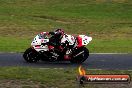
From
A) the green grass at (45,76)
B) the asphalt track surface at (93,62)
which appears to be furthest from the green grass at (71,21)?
the green grass at (45,76)

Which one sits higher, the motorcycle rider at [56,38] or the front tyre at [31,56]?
the motorcycle rider at [56,38]

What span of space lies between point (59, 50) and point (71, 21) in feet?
79.4

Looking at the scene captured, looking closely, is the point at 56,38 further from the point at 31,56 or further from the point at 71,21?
the point at 71,21

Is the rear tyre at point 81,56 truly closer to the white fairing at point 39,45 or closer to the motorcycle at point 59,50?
the motorcycle at point 59,50

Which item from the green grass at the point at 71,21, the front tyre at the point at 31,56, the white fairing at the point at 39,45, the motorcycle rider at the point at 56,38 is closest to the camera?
the motorcycle rider at the point at 56,38

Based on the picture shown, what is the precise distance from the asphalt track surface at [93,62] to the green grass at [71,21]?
8.04 ft

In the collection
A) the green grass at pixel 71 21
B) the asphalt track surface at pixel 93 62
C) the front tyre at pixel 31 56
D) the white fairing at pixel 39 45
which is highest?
the white fairing at pixel 39 45

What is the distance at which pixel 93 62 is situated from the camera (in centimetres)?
1953

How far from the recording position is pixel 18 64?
61.7 feet

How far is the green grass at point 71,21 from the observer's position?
1105 inches

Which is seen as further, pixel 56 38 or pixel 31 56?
pixel 31 56

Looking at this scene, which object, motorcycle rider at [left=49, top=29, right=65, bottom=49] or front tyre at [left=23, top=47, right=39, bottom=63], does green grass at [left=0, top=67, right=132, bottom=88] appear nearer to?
motorcycle rider at [left=49, top=29, right=65, bottom=49]

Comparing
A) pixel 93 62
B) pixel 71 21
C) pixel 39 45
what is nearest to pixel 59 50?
pixel 39 45

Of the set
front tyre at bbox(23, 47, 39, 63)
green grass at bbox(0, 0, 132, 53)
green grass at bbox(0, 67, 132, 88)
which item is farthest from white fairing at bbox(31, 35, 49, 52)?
green grass at bbox(0, 0, 132, 53)
